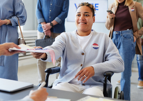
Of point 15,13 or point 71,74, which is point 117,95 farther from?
point 15,13

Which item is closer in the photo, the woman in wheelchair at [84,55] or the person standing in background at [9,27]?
the woman in wheelchair at [84,55]

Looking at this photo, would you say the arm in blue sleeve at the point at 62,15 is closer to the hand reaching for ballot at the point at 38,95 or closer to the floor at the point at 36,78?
the floor at the point at 36,78

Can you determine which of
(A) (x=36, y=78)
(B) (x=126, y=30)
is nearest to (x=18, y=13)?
(B) (x=126, y=30)

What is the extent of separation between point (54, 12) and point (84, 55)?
4.86 ft

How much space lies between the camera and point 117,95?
1624mm

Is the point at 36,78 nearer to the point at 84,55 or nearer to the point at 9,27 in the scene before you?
the point at 9,27

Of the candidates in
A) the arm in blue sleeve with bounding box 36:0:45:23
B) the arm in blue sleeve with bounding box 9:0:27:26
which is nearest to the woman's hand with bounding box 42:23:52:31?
the arm in blue sleeve with bounding box 36:0:45:23

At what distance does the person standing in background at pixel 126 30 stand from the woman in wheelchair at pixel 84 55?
855 mm

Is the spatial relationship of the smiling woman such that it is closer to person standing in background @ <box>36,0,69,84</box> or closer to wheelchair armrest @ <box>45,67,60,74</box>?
wheelchair armrest @ <box>45,67,60,74</box>

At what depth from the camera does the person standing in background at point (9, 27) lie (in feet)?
8.18

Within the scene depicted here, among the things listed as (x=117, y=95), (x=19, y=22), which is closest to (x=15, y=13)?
(x=19, y=22)

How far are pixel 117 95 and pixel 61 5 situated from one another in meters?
1.92

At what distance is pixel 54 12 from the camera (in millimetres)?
3088

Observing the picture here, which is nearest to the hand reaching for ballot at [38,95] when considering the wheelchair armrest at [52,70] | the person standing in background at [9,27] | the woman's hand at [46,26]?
the wheelchair armrest at [52,70]
